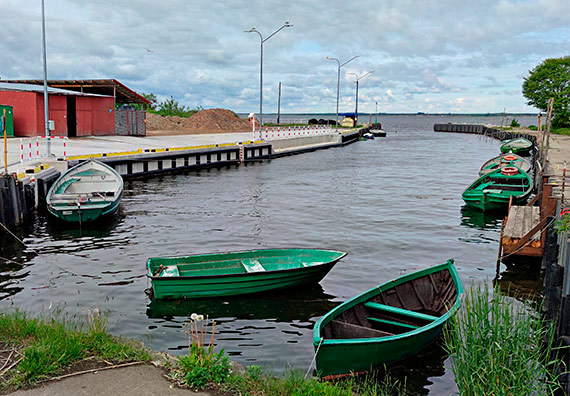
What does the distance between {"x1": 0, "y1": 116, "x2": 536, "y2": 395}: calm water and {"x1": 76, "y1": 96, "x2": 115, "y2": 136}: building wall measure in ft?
39.1

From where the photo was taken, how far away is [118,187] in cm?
2192

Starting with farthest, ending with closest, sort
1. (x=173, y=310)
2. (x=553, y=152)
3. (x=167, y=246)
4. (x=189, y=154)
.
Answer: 1. (x=553, y=152)
2. (x=189, y=154)
3. (x=167, y=246)
4. (x=173, y=310)

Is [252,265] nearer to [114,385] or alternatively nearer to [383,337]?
[383,337]

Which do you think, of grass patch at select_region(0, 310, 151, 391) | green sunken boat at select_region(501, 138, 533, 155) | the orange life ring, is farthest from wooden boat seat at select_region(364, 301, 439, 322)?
green sunken boat at select_region(501, 138, 533, 155)

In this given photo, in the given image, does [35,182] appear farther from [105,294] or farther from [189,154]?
[189,154]

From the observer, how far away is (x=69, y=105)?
4078 cm

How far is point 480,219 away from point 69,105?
30.6 meters

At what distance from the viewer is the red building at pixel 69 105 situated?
123 ft

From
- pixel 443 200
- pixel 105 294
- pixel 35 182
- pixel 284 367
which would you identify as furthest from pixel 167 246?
pixel 443 200

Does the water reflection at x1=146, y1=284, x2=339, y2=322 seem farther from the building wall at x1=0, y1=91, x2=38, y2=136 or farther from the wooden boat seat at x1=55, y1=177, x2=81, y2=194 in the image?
the building wall at x1=0, y1=91, x2=38, y2=136

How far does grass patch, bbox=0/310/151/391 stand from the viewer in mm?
6207

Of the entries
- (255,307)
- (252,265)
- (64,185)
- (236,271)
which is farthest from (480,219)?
(64,185)

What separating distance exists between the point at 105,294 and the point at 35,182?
10.4 meters

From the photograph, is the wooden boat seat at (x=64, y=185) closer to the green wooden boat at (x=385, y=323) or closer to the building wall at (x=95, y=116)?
the green wooden boat at (x=385, y=323)
